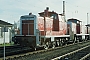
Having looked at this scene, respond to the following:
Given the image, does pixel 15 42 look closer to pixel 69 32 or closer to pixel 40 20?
pixel 40 20

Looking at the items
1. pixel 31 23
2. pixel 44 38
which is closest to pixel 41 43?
pixel 44 38

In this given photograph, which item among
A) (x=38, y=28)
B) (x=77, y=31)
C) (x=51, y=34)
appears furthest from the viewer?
(x=77, y=31)

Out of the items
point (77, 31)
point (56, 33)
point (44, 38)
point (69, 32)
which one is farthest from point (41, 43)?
point (77, 31)

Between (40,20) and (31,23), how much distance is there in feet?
3.27

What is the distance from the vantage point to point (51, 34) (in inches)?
811

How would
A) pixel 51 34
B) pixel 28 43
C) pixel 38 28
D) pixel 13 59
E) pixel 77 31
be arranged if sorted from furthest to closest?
pixel 77 31 → pixel 51 34 → pixel 38 28 → pixel 28 43 → pixel 13 59

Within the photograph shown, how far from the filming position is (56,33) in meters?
22.2

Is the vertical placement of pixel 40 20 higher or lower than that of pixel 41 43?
higher

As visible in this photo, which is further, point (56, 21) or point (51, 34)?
point (56, 21)

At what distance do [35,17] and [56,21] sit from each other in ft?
16.5

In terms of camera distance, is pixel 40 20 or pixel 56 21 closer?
pixel 40 20

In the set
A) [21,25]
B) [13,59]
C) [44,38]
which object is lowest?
[13,59]

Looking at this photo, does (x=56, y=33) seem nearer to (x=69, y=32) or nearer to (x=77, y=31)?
(x=69, y=32)

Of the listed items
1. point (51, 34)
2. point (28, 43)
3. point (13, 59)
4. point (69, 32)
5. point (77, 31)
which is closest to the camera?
point (13, 59)
